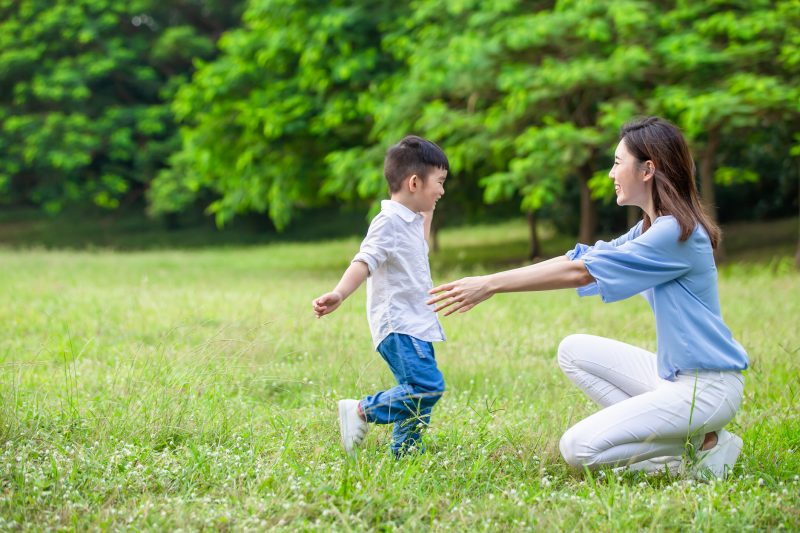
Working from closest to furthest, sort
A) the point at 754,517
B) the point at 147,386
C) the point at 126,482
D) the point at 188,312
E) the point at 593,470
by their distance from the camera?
1. the point at 754,517
2. the point at 126,482
3. the point at 593,470
4. the point at 147,386
5. the point at 188,312

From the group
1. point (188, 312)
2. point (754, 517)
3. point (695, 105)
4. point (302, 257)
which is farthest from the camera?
point (302, 257)

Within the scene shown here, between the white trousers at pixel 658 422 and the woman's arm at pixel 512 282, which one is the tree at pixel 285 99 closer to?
the woman's arm at pixel 512 282

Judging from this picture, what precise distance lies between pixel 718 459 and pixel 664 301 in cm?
72

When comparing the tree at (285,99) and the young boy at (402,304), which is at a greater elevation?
the tree at (285,99)

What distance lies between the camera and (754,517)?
10.6 ft

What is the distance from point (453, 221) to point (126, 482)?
31.2 m

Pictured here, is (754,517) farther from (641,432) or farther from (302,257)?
(302,257)

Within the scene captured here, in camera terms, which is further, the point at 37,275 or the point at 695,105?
the point at 37,275

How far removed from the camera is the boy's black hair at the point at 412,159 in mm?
4047

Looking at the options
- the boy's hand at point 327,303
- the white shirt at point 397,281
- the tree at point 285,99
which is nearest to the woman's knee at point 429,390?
the white shirt at point 397,281

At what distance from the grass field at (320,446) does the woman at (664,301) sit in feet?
0.51

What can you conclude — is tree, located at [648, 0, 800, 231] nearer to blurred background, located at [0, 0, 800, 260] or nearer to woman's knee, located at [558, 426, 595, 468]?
blurred background, located at [0, 0, 800, 260]

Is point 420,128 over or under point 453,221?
over

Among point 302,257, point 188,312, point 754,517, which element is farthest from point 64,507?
point 302,257
